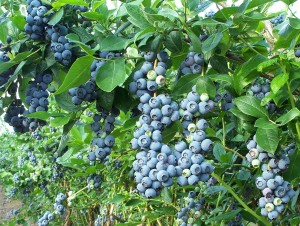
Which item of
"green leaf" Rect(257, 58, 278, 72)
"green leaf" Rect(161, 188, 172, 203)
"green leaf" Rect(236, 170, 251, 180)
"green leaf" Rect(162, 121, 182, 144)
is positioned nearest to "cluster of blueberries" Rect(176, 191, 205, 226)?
"green leaf" Rect(161, 188, 172, 203)

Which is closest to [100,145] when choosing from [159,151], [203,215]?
[159,151]

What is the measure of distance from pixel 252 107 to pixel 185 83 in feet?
0.54

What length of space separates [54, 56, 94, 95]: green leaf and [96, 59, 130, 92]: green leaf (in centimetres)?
3

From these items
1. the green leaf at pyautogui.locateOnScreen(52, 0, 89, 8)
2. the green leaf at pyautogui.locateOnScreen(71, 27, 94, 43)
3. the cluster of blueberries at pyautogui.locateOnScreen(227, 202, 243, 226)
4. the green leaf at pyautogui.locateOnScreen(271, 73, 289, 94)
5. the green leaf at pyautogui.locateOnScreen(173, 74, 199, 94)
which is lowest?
the cluster of blueberries at pyautogui.locateOnScreen(227, 202, 243, 226)

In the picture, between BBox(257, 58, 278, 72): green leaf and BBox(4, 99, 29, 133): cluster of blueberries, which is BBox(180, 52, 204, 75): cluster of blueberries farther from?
BBox(4, 99, 29, 133): cluster of blueberries

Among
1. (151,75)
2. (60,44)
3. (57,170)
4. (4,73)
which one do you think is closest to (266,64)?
(151,75)

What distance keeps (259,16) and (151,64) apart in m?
0.28

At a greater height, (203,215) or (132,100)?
(132,100)

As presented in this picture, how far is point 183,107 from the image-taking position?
116 cm

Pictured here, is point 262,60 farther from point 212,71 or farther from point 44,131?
point 44,131

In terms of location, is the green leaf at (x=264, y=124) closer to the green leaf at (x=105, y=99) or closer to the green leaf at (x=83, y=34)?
the green leaf at (x=105, y=99)

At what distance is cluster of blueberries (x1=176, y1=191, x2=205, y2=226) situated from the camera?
7.02ft

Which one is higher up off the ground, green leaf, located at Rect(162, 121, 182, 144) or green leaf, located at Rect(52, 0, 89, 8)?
green leaf, located at Rect(52, 0, 89, 8)

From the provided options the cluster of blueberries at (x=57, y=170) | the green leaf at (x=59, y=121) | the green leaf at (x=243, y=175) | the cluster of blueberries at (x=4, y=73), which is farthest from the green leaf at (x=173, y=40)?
the cluster of blueberries at (x=57, y=170)
